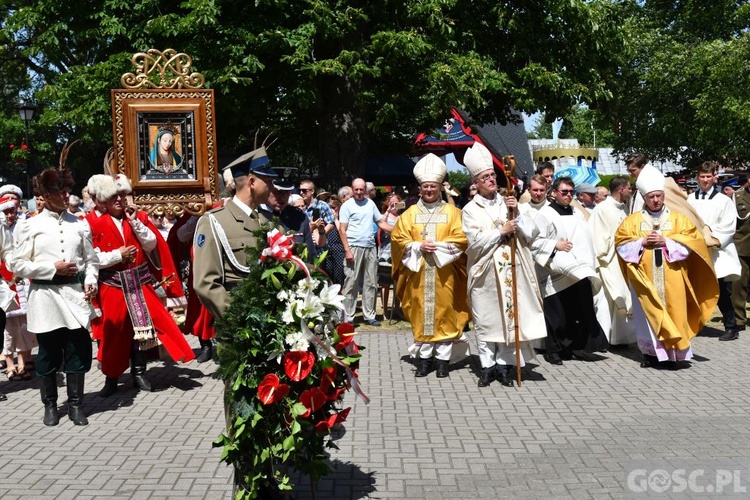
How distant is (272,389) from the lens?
15.1 feet

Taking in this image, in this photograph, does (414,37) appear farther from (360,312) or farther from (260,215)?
(260,215)

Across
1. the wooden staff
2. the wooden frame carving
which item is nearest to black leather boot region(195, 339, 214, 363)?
the wooden frame carving

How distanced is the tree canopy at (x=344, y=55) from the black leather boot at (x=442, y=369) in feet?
24.0

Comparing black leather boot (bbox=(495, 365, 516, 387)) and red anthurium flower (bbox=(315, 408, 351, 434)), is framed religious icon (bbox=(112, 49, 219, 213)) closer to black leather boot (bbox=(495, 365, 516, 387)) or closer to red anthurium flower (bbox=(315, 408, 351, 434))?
black leather boot (bbox=(495, 365, 516, 387))

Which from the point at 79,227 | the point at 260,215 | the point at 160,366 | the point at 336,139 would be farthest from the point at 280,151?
the point at 260,215

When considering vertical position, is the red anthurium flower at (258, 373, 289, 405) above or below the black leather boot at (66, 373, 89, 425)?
above

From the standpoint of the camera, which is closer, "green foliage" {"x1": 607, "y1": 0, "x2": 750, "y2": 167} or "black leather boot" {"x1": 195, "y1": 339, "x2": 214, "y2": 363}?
"black leather boot" {"x1": 195, "y1": 339, "x2": 214, "y2": 363}

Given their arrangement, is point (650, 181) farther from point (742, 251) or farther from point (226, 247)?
point (226, 247)

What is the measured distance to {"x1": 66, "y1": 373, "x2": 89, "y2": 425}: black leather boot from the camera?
7053 millimetres

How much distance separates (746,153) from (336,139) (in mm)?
15427

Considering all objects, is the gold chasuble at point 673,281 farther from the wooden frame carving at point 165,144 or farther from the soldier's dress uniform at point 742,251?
the wooden frame carving at point 165,144

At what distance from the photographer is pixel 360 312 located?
43.3 ft

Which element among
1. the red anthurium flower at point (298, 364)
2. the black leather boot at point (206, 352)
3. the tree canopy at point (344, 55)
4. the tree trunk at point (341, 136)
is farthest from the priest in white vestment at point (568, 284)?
the tree trunk at point (341, 136)

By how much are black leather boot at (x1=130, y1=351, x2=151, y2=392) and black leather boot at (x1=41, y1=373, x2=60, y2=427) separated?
1278 millimetres
